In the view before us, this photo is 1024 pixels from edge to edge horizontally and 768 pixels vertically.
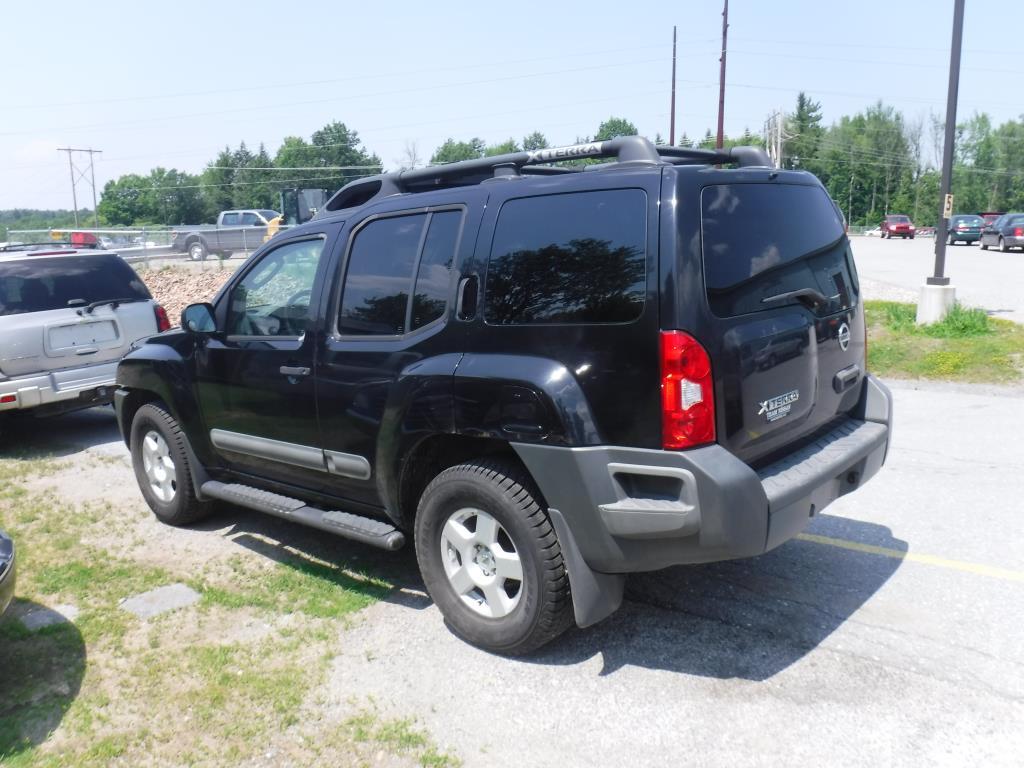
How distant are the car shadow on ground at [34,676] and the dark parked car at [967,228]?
4557cm

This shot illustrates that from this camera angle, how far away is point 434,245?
406 centimetres

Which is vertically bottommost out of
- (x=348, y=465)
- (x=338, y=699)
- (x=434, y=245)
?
(x=338, y=699)

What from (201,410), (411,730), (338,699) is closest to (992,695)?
(411,730)

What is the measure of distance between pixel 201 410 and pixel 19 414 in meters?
3.90

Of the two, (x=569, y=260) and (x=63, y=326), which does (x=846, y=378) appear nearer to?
(x=569, y=260)

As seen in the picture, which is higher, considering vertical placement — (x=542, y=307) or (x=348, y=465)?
(x=542, y=307)

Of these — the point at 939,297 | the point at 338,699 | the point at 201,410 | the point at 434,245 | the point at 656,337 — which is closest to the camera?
the point at 656,337

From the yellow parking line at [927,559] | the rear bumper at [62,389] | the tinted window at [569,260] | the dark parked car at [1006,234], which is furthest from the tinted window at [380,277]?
the dark parked car at [1006,234]

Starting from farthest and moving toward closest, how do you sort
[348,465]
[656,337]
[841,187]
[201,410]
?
[841,187], [201,410], [348,465], [656,337]

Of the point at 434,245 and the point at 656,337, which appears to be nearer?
the point at 656,337

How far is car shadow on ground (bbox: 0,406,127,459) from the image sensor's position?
8070 mm

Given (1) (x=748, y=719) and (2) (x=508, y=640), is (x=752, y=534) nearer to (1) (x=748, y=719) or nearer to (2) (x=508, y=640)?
(1) (x=748, y=719)

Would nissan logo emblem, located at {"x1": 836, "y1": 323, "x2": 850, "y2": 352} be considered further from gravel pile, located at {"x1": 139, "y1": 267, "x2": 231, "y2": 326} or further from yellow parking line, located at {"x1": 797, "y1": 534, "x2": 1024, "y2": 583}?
gravel pile, located at {"x1": 139, "y1": 267, "x2": 231, "y2": 326}

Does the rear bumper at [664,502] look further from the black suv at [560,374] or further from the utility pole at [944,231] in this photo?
the utility pole at [944,231]
